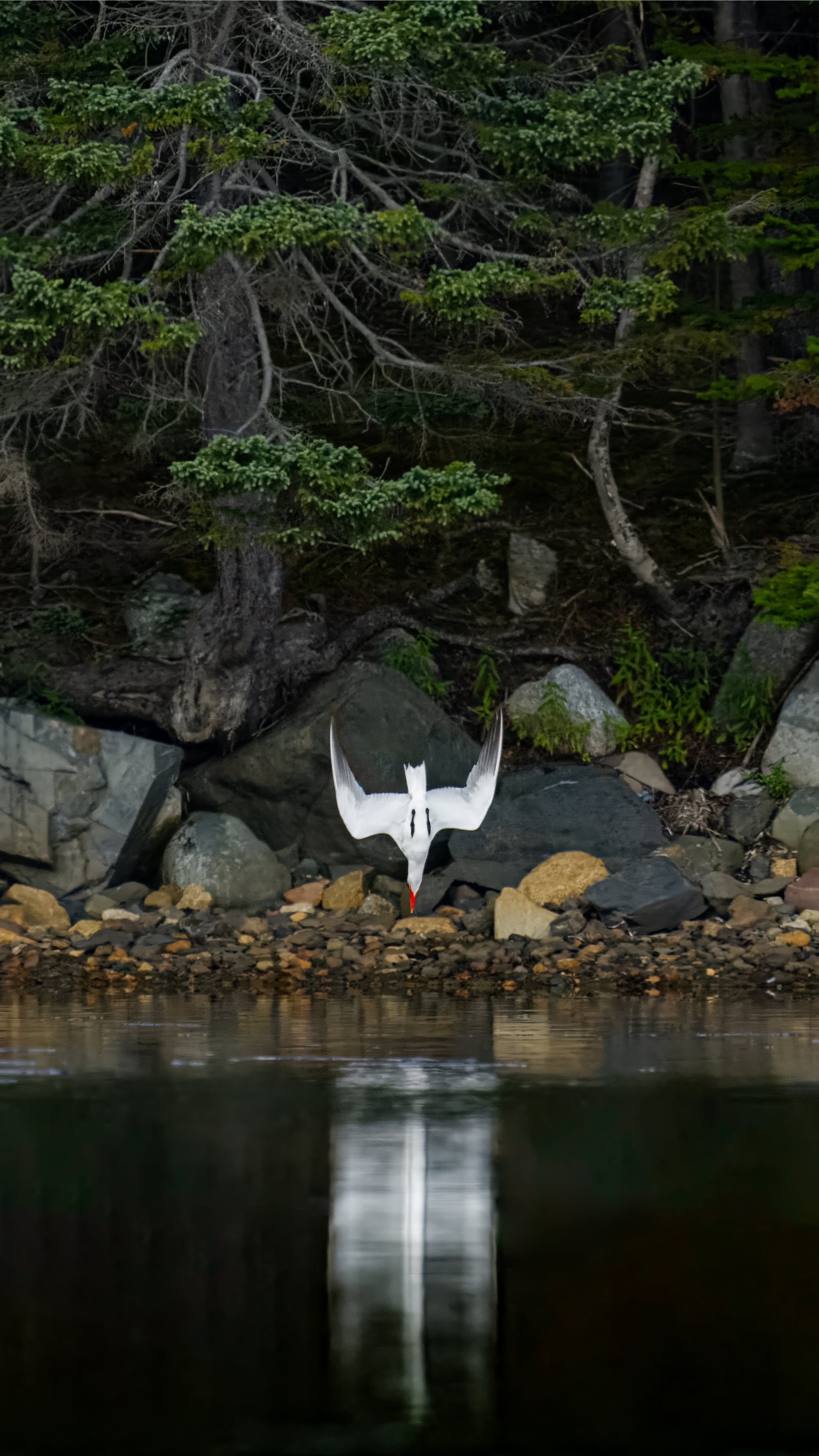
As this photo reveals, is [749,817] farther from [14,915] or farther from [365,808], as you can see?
[14,915]

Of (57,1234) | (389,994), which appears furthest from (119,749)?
(57,1234)

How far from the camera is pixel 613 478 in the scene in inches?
631

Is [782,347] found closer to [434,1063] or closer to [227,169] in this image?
[227,169]

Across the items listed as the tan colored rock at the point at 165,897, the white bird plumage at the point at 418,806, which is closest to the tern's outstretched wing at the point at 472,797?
the white bird plumage at the point at 418,806

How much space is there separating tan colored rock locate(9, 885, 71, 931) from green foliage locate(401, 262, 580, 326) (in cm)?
604

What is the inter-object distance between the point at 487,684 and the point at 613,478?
2577mm

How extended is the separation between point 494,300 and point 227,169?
17.6 feet

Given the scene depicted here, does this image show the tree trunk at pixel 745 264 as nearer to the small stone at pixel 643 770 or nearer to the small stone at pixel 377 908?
the small stone at pixel 643 770

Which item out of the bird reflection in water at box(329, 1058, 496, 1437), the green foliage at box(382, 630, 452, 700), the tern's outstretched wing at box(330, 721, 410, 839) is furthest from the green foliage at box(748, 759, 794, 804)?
the bird reflection in water at box(329, 1058, 496, 1437)

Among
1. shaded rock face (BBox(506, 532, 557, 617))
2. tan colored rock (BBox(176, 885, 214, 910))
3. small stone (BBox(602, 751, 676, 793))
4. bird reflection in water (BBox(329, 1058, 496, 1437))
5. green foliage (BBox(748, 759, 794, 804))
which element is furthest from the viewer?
shaded rock face (BBox(506, 532, 557, 617))

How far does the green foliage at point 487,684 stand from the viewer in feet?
52.4

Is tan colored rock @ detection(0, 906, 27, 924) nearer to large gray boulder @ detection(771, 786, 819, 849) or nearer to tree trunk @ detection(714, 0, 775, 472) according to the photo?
large gray boulder @ detection(771, 786, 819, 849)

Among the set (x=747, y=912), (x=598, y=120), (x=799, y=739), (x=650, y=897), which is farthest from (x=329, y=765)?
(x=598, y=120)

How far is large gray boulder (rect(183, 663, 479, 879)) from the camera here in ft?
46.3
